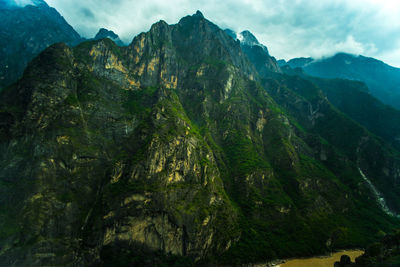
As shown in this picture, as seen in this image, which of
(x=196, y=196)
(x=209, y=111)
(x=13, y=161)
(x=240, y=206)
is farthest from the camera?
(x=209, y=111)

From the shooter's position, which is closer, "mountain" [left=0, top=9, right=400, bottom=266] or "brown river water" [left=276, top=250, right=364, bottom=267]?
"mountain" [left=0, top=9, right=400, bottom=266]

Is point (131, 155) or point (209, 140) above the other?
point (209, 140)

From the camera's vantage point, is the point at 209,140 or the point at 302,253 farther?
the point at 209,140

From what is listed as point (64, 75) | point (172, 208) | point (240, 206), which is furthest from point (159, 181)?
point (64, 75)

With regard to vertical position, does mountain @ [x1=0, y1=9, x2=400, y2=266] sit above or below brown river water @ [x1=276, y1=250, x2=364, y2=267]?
above

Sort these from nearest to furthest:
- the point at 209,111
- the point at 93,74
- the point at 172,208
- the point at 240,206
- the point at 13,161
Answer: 1. the point at 13,161
2. the point at 172,208
3. the point at 240,206
4. the point at 93,74
5. the point at 209,111

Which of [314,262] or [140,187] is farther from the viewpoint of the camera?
[140,187]

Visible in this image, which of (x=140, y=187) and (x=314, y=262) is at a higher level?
(x=140, y=187)

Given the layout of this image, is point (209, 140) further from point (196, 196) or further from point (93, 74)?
point (93, 74)
